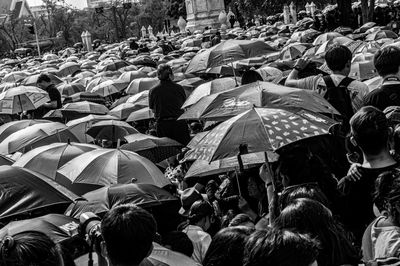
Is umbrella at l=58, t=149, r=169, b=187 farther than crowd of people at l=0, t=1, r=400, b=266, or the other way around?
umbrella at l=58, t=149, r=169, b=187

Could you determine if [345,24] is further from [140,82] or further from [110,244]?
[110,244]

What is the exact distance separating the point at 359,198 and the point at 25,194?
240cm

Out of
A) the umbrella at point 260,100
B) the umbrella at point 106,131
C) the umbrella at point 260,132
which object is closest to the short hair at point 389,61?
the umbrella at point 260,100

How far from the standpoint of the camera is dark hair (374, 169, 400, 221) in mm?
4293

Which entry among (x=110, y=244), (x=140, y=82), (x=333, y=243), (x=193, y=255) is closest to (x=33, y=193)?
(x=193, y=255)

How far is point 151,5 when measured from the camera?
98.6 m

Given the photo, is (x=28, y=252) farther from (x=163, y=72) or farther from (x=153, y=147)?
(x=163, y=72)

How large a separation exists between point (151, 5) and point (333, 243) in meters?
95.8

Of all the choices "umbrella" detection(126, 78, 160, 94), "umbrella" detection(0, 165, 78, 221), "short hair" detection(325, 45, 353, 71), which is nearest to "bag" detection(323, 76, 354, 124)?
"short hair" detection(325, 45, 353, 71)

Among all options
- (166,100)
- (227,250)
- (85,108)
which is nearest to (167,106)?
(166,100)

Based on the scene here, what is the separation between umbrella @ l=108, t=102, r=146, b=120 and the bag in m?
6.84

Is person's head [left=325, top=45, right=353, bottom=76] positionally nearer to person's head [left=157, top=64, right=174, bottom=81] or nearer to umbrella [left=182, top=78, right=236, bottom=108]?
umbrella [left=182, top=78, right=236, bottom=108]

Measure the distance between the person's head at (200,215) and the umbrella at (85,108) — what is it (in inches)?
274

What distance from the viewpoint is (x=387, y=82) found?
21.8ft
